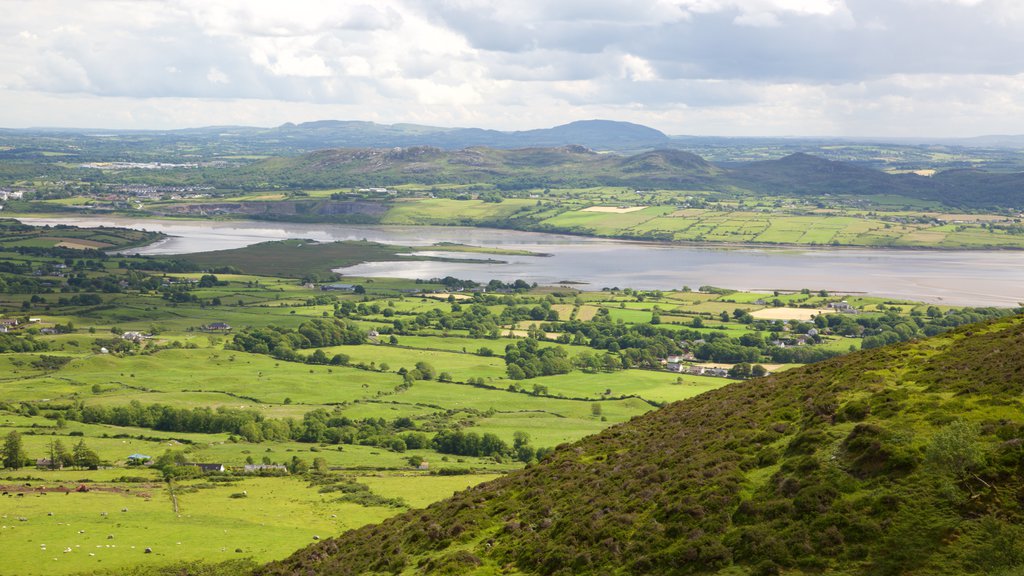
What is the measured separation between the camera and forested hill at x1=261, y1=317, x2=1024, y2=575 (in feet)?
78.0

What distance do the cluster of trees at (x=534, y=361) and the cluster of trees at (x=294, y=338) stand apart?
1979 cm

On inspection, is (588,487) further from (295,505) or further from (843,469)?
(295,505)

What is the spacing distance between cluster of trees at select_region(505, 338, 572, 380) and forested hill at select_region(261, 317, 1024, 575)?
57.3 m

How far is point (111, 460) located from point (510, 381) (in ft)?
133

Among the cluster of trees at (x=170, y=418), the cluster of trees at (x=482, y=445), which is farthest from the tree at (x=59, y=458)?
the cluster of trees at (x=482, y=445)

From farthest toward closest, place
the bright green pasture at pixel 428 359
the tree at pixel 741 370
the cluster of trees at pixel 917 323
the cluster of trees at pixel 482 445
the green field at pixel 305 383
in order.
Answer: the cluster of trees at pixel 917 323, the bright green pasture at pixel 428 359, the tree at pixel 741 370, the cluster of trees at pixel 482 445, the green field at pixel 305 383

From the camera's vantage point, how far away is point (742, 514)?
90.4 ft

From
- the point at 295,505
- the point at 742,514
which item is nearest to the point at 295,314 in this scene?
the point at 295,505

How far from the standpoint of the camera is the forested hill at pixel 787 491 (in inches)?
936

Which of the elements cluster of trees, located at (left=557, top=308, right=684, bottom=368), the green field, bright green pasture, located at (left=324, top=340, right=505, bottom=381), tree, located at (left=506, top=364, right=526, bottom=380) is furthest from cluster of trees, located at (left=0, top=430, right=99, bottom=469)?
cluster of trees, located at (left=557, top=308, right=684, bottom=368)

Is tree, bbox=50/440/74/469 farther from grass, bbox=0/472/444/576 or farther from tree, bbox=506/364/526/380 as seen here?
tree, bbox=506/364/526/380

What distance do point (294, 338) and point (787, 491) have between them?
9202 cm

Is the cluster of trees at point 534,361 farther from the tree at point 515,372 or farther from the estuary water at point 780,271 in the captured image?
the estuary water at point 780,271

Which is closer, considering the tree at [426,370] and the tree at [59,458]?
the tree at [59,458]
